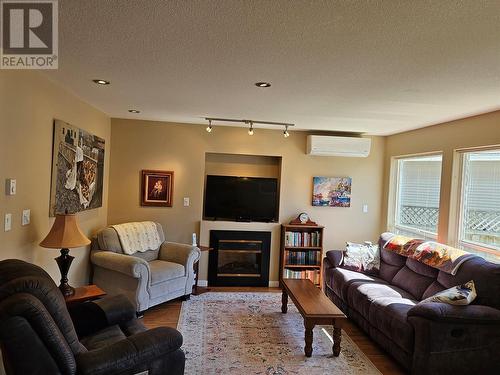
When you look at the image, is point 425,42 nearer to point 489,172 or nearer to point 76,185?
point 489,172

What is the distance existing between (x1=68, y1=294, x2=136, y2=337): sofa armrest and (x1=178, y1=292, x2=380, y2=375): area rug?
2.28 ft

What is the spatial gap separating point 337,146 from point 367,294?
2.30 meters

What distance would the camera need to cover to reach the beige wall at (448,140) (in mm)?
3461

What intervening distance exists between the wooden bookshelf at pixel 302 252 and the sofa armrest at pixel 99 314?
9.31ft

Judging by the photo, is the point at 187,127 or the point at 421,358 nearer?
the point at 421,358

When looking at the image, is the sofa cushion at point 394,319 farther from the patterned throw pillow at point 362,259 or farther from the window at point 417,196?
the window at point 417,196

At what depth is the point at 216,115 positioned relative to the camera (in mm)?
4293

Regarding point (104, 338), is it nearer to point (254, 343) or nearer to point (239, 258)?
point (254, 343)

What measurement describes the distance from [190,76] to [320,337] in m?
2.79

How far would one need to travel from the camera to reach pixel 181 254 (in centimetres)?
449

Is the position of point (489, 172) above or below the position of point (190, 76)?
below

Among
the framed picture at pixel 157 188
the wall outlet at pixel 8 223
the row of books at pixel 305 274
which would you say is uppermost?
the framed picture at pixel 157 188

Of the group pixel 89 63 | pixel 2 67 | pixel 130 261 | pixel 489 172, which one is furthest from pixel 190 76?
pixel 489 172

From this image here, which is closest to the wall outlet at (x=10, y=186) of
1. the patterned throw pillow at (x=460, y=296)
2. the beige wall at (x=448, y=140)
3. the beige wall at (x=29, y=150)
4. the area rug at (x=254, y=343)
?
the beige wall at (x=29, y=150)
